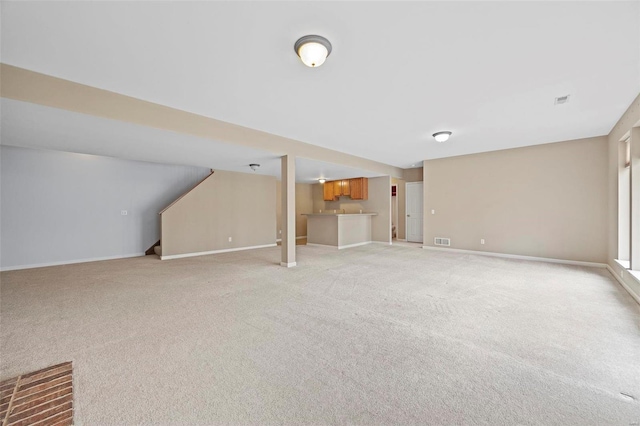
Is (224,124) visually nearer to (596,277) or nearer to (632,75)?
(632,75)

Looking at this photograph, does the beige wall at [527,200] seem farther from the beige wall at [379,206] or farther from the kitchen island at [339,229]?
the kitchen island at [339,229]

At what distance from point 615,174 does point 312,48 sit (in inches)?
232

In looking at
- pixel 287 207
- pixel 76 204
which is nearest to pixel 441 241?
pixel 287 207

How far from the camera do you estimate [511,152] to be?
20.1 feet

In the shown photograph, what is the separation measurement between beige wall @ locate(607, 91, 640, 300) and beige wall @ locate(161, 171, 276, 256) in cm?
798

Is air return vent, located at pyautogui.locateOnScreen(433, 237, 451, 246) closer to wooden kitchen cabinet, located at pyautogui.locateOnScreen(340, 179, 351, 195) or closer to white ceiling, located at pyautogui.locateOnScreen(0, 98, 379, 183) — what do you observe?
wooden kitchen cabinet, located at pyautogui.locateOnScreen(340, 179, 351, 195)

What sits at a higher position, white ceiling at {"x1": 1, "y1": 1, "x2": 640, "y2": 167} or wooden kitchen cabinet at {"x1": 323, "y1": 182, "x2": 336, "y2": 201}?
white ceiling at {"x1": 1, "y1": 1, "x2": 640, "y2": 167}

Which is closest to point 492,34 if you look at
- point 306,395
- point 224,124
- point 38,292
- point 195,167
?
point 306,395

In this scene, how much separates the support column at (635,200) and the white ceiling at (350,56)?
0.57m

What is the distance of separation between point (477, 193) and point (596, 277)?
2.88 meters

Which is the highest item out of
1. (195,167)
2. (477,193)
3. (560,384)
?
(195,167)

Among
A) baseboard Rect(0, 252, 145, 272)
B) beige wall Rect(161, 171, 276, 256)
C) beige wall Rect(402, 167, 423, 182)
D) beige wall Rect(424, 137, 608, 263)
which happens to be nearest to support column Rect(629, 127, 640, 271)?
beige wall Rect(424, 137, 608, 263)

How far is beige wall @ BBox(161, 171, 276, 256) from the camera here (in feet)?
21.5

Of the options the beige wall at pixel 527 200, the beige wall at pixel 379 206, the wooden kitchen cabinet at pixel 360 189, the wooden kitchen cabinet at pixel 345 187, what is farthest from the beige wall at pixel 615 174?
the wooden kitchen cabinet at pixel 345 187
